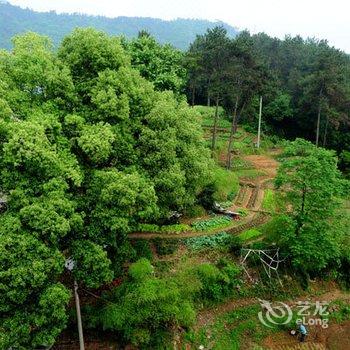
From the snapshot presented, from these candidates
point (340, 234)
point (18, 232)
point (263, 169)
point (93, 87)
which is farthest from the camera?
point (263, 169)

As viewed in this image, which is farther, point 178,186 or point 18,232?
point 178,186

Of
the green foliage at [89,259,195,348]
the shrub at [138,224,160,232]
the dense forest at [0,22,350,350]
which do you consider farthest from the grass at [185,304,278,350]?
the shrub at [138,224,160,232]

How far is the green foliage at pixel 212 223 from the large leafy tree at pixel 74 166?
4.80 meters

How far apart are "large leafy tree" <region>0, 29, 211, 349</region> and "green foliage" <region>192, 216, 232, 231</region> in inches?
189

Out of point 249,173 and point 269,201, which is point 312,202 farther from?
point 249,173

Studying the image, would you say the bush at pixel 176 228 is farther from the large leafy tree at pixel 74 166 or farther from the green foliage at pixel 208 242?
the large leafy tree at pixel 74 166

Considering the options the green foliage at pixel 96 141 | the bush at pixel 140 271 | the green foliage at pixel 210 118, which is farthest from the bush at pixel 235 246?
the green foliage at pixel 210 118

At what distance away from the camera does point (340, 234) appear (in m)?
21.9

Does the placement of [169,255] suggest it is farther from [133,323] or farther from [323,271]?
[323,271]

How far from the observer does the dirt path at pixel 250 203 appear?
2541cm

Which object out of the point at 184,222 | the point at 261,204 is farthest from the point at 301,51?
the point at 184,222

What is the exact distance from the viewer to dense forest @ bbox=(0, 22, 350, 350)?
14.8 meters

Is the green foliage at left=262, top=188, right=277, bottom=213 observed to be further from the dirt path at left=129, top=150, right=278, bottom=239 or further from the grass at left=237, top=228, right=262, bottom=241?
the grass at left=237, top=228, right=262, bottom=241

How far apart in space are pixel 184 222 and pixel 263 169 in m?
15.5
